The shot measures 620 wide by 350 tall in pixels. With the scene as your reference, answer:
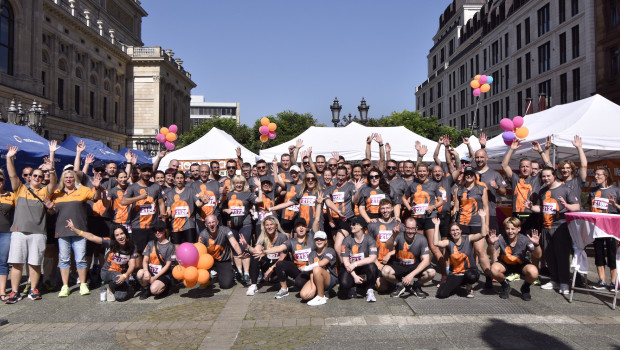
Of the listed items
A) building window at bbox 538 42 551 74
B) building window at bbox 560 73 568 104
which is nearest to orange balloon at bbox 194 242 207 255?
building window at bbox 560 73 568 104

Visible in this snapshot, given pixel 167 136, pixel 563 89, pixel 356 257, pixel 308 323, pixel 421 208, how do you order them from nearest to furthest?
pixel 308 323, pixel 356 257, pixel 421 208, pixel 167 136, pixel 563 89

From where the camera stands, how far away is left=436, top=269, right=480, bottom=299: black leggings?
646cm

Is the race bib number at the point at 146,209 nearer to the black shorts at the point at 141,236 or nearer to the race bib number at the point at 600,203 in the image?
the black shorts at the point at 141,236

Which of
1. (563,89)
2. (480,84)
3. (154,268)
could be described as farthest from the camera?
(563,89)

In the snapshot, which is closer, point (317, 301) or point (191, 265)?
point (317, 301)

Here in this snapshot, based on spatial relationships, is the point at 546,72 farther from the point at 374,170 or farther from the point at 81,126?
the point at 81,126

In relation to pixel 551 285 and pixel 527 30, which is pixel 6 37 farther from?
pixel 527 30

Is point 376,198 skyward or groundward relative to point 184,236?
skyward

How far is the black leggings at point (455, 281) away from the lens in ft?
21.2

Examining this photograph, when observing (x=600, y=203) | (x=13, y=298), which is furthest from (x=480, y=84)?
(x=13, y=298)

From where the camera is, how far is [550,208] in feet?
23.0

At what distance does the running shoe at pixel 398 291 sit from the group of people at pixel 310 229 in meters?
0.01

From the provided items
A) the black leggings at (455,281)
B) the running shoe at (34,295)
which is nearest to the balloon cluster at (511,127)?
the black leggings at (455,281)

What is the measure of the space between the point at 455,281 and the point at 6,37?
3735 cm
